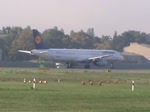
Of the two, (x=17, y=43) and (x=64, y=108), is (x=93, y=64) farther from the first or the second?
(x=64, y=108)

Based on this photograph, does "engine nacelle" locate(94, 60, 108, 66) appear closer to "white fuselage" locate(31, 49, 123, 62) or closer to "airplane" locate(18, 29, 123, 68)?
"airplane" locate(18, 29, 123, 68)

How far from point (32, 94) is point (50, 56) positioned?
83.6 meters

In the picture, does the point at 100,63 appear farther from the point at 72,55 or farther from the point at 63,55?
the point at 63,55

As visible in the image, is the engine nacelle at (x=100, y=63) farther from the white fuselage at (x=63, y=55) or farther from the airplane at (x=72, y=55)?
the white fuselage at (x=63, y=55)

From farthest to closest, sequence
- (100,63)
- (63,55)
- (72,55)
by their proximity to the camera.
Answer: (100,63), (72,55), (63,55)

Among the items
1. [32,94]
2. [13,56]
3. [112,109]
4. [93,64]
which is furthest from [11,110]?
[13,56]

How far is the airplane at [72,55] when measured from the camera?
391 ft

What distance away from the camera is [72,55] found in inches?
4715

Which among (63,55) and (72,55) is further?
(72,55)

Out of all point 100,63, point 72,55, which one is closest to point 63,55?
point 72,55

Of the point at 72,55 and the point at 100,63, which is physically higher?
the point at 72,55

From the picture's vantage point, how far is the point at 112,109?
2778 cm

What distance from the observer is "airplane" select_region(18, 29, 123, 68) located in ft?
391

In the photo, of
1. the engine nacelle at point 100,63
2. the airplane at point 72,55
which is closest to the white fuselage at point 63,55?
the airplane at point 72,55
